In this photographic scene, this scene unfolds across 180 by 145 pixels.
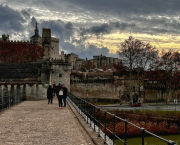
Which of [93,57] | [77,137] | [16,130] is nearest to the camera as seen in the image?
[77,137]

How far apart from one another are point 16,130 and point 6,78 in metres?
24.3

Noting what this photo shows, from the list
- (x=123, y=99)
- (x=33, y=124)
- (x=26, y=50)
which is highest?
(x=26, y=50)

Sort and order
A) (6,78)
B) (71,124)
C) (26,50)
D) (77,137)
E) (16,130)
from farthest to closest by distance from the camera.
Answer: (26,50)
(6,78)
(71,124)
(16,130)
(77,137)

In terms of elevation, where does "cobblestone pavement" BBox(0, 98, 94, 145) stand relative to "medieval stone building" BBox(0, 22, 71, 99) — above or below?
below

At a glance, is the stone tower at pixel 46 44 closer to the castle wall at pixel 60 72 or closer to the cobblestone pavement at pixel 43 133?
the castle wall at pixel 60 72

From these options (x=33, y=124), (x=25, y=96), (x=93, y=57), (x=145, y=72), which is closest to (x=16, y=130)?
(x=33, y=124)

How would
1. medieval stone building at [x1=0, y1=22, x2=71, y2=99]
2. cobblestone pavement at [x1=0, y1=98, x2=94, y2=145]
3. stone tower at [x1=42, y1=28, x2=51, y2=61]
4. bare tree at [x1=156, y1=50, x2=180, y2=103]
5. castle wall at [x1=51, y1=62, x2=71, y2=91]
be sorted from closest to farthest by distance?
cobblestone pavement at [x1=0, y1=98, x2=94, y2=145]
medieval stone building at [x1=0, y1=22, x2=71, y2=99]
stone tower at [x1=42, y1=28, x2=51, y2=61]
castle wall at [x1=51, y1=62, x2=71, y2=91]
bare tree at [x1=156, y1=50, x2=180, y2=103]

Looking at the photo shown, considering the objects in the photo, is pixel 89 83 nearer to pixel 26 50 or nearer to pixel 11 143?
pixel 26 50

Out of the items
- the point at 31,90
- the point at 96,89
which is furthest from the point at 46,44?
the point at 96,89

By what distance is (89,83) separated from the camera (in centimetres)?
5481

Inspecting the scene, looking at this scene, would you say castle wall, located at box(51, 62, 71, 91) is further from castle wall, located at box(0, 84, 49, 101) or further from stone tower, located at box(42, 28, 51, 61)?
castle wall, located at box(0, 84, 49, 101)

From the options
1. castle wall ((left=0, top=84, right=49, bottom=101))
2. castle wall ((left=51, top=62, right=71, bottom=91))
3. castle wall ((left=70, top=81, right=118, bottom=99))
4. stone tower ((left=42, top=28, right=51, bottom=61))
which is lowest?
castle wall ((left=70, top=81, right=118, bottom=99))

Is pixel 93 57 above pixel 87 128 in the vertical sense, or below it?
above

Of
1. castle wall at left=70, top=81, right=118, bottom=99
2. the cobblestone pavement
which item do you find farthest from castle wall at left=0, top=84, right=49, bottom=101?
castle wall at left=70, top=81, right=118, bottom=99
